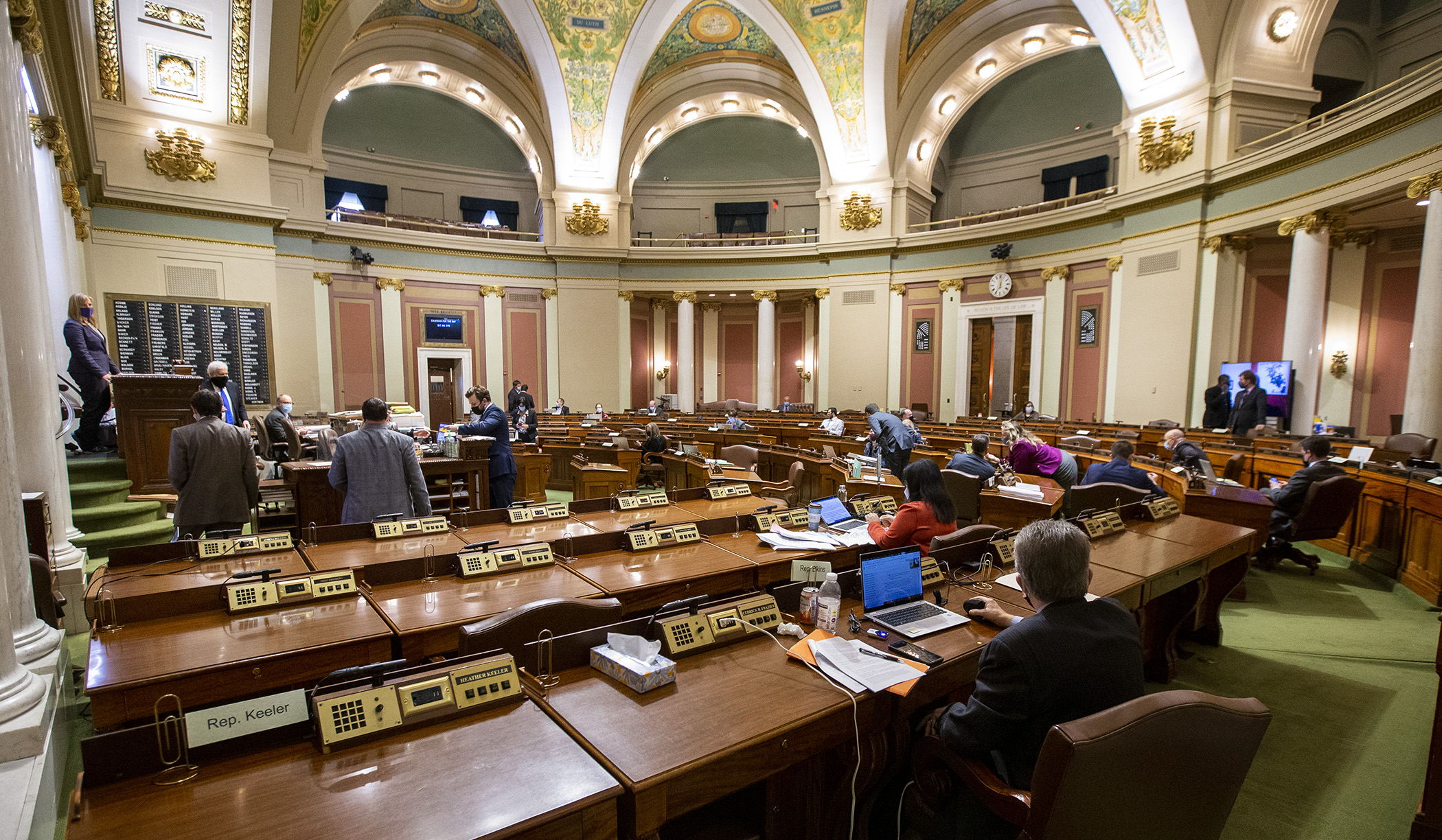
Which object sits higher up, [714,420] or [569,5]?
[569,5]

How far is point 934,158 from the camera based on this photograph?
53.7ft

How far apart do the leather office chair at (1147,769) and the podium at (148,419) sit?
22.2ft

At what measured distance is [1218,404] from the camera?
9.95 meters

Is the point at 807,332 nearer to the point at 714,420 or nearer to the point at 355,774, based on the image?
the point at 714,420

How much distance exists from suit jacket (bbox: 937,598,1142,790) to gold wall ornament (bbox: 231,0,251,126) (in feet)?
45.3

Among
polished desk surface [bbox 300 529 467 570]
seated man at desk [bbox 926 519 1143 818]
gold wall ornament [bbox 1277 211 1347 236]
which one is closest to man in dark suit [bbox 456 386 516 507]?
polished desk surface [bbox 300 529 467 570]

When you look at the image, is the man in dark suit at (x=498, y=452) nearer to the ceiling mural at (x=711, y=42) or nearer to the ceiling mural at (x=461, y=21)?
the ceiling mural at (x=461, y=21)

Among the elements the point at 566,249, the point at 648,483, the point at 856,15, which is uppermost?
the point at 856,15

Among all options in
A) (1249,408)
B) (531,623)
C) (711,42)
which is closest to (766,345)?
(711,42)

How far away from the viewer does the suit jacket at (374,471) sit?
4.00 meters

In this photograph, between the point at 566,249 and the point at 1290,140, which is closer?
the point at 1290,140

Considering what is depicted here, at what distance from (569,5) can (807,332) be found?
10576 mm

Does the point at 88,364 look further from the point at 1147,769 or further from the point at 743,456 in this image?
the point at 1147,769

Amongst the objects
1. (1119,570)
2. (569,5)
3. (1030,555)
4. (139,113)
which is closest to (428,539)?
(1030,555)
